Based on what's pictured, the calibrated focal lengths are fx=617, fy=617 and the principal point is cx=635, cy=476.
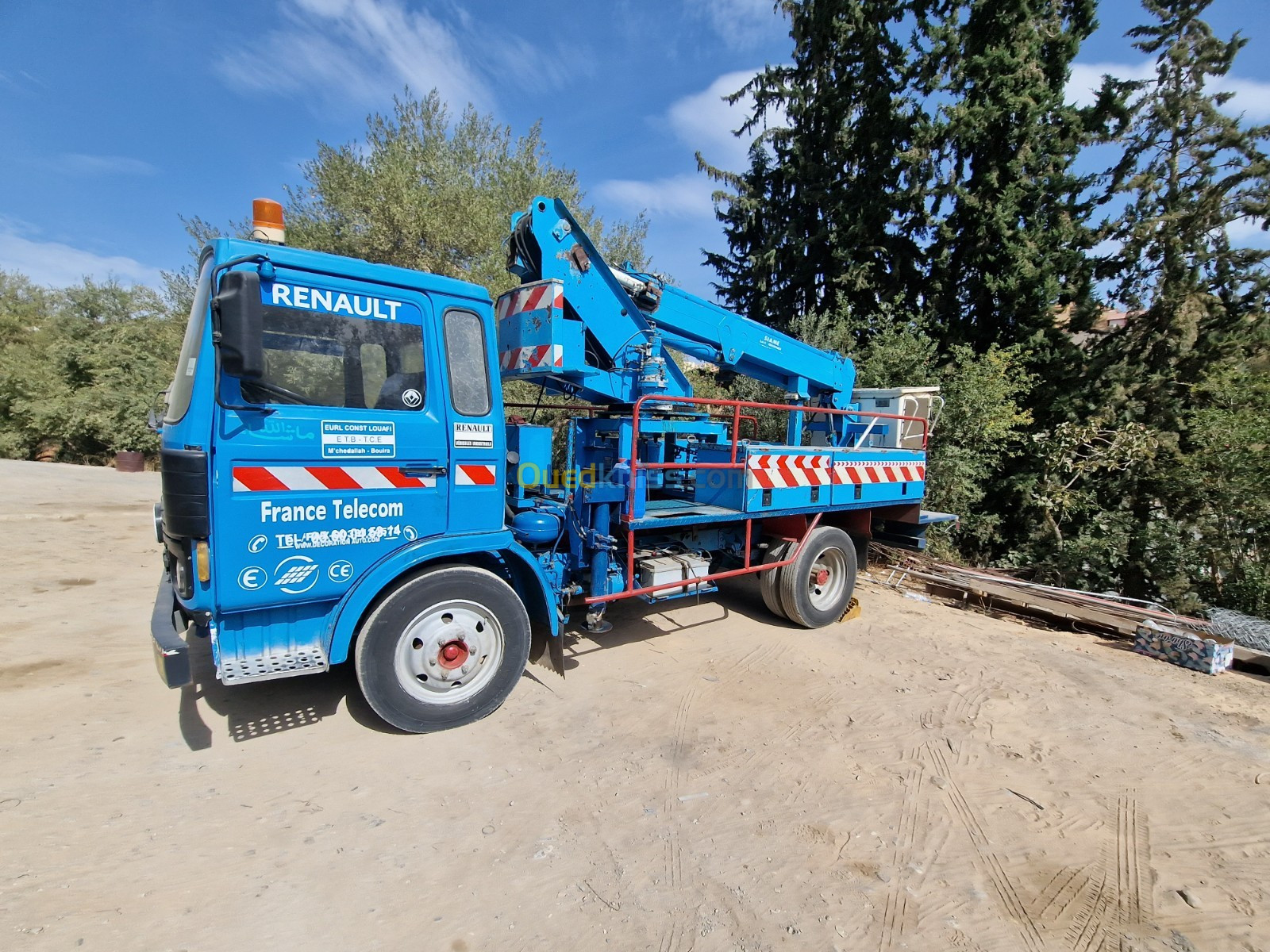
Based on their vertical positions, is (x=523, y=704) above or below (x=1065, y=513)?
below

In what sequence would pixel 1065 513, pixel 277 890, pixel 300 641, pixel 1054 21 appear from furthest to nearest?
1. pixel 1054 21
2. pixel 1065 513
3. pixel 300 641
4. pixel 277 890

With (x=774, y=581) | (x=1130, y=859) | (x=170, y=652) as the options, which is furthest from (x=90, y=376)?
(x=1130, y=859)

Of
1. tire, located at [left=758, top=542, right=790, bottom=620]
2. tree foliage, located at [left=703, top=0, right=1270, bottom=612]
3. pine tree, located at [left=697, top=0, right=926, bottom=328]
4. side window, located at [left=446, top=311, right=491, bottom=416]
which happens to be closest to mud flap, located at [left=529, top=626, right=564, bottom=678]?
side window, located at [left=446, top=311, right=491, bottom=416]

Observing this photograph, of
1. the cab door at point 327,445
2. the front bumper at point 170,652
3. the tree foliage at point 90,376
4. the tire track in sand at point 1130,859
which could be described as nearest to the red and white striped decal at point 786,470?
the cab door at point 327,445

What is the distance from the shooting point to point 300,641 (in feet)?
11.0

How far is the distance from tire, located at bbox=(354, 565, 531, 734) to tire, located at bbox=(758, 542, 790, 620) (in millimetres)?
2684

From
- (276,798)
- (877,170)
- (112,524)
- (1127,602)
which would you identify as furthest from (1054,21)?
(112,524)

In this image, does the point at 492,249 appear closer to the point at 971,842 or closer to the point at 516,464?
the point at 516,464

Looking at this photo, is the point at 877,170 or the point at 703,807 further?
the point at 877,170

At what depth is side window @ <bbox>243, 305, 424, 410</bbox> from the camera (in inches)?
125

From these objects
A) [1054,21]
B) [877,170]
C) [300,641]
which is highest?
[1054,21]

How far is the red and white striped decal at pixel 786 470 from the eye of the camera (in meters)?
5.03

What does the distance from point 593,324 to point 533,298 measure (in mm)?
501

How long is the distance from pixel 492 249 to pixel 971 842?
1350 cm
